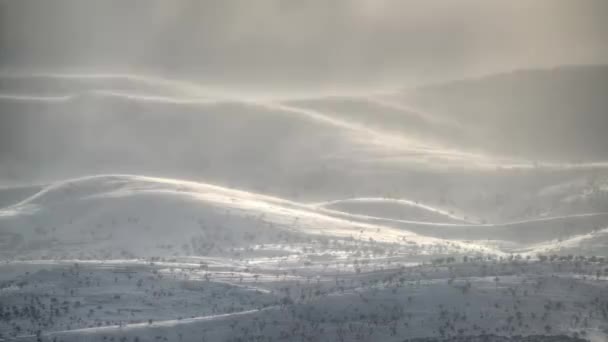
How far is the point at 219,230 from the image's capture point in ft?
83.8

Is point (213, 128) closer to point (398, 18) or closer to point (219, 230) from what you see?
point (219, 230)

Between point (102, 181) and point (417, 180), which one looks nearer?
point (102, 181)

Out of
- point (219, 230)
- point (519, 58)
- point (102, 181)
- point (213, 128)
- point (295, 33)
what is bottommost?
point (219, 230)

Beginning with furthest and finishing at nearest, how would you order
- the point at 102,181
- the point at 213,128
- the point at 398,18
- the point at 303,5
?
1. the point at 303,5
2. the point at 398,18
3. the point at 213,128
4. the point at 102,181

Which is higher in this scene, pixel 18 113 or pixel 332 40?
pixel 332 40

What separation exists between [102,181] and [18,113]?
18724 mm

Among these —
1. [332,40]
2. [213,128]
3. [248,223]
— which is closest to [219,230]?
[248,223]

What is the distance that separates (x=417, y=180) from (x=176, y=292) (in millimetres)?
20598

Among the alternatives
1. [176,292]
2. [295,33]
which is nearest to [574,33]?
[295,33]

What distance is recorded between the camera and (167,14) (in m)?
86.5

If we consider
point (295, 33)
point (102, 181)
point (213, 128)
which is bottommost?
point (102, 181)

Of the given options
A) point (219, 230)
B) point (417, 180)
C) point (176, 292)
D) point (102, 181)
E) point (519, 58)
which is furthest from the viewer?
point (519, 58)

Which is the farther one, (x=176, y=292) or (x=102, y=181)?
(x=102, y=181)

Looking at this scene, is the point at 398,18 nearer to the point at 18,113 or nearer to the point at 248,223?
the point at 18,113
